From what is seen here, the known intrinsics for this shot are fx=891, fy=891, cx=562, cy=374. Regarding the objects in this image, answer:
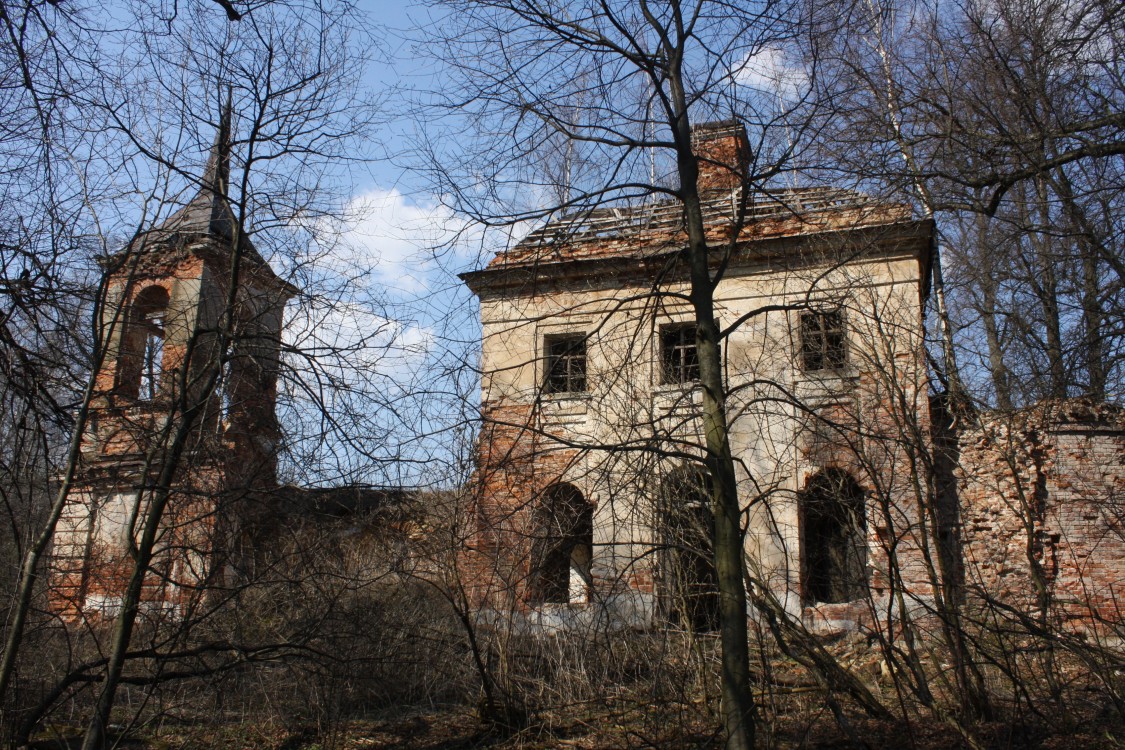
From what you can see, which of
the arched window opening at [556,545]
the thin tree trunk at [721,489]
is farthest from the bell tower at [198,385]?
the thin tree trunk at [721,489]

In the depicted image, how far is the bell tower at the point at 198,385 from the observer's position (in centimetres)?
660

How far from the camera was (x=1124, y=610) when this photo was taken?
12.2 meters

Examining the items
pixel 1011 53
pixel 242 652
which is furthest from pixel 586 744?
pixel 1011 53

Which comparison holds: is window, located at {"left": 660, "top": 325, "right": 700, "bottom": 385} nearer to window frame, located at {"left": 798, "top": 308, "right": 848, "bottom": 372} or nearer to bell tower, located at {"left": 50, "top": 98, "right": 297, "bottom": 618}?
window frame, located at {"left": 798, "top": 308, "right": 848, "bottom": 372}

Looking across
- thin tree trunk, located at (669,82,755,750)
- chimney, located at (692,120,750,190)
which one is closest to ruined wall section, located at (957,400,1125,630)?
chimney, located at (692,120,750,190)

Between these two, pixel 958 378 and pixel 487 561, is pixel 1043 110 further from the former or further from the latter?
pixel 487 561

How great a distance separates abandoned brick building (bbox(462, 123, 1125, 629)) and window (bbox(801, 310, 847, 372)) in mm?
81

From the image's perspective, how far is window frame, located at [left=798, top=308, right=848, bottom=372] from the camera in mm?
6527

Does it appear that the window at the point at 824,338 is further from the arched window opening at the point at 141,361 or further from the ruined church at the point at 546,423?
the arched window opening at the point at 141,361

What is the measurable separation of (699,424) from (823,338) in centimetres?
409

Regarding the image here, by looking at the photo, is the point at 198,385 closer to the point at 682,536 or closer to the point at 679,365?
the point at 682,536

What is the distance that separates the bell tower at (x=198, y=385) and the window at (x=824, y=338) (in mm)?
4092

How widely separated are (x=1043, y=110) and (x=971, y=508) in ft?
24.3

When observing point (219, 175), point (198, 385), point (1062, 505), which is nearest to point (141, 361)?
point (198, 385)
